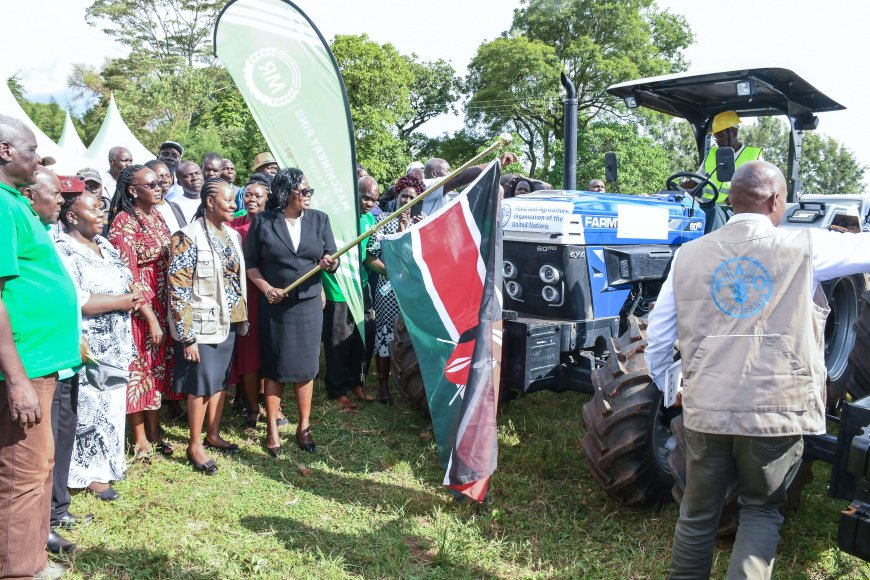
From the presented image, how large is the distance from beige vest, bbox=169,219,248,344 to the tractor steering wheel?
3240 mm

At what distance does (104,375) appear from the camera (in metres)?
3.68

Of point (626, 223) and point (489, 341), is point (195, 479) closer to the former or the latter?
point (489, 341)

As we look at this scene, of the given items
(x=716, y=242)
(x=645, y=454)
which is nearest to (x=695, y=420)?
(x=716, y=242)

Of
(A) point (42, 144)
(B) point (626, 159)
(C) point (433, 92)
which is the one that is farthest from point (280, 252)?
(C) point (433, 92)

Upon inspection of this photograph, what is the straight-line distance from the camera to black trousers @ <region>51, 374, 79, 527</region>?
3369 mm

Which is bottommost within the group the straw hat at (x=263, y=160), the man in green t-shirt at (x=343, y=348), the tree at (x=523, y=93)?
the man in green t-shirt at (x=343, y=348)

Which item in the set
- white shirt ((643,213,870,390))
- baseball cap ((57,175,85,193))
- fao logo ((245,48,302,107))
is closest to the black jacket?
baseball cap ((57,175,85,193))

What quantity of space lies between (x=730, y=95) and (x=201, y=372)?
4477mm

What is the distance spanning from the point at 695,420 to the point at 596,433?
110 centimetres

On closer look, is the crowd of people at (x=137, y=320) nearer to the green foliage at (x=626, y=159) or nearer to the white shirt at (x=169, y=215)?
the white shirt at (x=169, y=215)

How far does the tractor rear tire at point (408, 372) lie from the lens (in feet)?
15.5

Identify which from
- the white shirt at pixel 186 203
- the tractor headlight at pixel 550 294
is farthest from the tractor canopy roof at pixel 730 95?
the white shirt at pixel 186 203

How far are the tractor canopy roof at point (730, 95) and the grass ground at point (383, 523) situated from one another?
2670mm

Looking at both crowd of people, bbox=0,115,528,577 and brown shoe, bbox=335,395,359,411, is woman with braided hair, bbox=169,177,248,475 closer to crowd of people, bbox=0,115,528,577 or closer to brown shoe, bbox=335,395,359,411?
crowd of people, bbox=0,115,528,577
